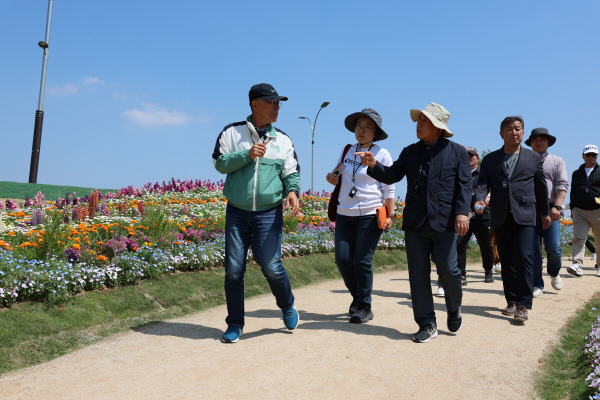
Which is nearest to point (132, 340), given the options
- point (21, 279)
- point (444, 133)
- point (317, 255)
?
point (21, 279)

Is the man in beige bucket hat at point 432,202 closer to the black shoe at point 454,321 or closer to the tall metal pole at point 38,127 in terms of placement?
the black shoe at point 454,321

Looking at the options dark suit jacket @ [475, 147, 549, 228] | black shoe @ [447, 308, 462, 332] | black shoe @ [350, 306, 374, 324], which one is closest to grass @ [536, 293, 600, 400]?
black shoe @ [447, 308, 462, 332]

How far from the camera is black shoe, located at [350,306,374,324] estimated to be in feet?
18.3

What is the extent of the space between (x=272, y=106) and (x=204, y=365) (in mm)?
2436

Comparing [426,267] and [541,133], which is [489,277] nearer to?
[541,133]

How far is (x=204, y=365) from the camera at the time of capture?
4117 mm

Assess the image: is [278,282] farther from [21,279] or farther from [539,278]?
[539,278]

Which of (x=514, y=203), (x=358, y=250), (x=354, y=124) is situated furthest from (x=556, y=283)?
(x=354, y=124)

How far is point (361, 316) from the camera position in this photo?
5594 mm

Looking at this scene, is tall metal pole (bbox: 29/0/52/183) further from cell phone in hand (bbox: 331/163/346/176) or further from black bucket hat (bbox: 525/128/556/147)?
black bucket hat (bbox: 525/128/556/147)

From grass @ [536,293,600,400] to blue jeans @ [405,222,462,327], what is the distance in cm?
99

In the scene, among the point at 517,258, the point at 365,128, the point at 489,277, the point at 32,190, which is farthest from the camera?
the point at 32,190

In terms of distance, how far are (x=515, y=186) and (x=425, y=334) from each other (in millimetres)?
2206

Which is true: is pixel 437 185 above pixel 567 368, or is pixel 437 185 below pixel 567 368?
above
